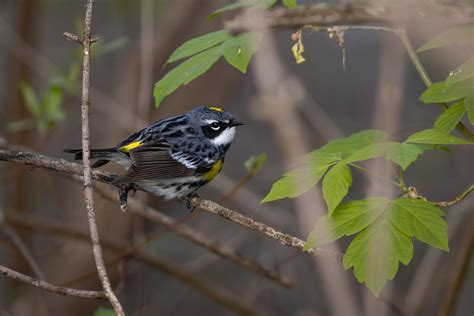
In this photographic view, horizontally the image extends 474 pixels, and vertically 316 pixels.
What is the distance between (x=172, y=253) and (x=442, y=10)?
550cm

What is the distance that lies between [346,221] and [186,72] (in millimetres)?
842

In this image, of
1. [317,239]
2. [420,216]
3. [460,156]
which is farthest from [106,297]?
[460,156]

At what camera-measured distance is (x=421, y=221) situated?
2.26 m

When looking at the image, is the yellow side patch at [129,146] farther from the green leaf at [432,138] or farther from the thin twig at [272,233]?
the green leaf at [432,138]

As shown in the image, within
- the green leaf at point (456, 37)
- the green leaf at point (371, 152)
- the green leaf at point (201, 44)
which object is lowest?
the green leaf at point (371, 152)

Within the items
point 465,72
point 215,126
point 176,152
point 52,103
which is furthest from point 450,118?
point 52,103

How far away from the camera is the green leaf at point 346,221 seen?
2.29 m

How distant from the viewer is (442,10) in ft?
6.19

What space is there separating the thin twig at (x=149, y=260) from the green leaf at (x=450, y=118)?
2.72 meters

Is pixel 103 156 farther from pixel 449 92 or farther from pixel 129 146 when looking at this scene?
pixel 449 92

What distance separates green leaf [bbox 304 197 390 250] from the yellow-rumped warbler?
1.60 m

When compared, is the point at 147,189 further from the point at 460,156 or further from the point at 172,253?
the point at 172,253

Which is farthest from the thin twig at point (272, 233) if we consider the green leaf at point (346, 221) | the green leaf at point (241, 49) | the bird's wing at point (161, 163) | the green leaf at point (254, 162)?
the bird's wing at point (161, 163)

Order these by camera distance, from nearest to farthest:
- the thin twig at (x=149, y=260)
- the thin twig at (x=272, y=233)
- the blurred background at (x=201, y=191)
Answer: the thin twig at (x=272, y=233), the thin twig at (x=149, y=260), the blurred background at (x=201, y=191)
